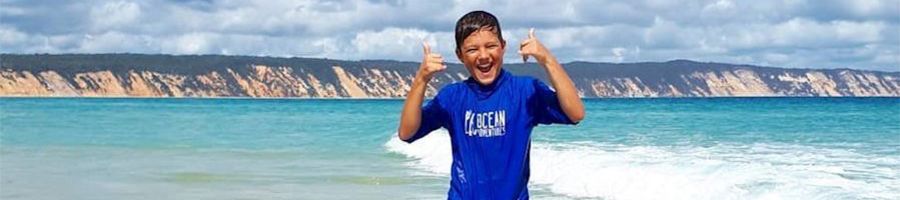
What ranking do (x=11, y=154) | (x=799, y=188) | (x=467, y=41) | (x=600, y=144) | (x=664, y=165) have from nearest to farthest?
(x=467, y=41) → (x=799, y=188) → (x=664, y=165) → (x=11, y=154) → (x=600, y=144)

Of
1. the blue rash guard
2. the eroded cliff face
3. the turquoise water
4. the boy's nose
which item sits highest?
the boy's nose

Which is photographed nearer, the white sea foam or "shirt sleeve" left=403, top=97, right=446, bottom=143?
"shirt sleeve" left=403, top=97, right=446, bottom=143

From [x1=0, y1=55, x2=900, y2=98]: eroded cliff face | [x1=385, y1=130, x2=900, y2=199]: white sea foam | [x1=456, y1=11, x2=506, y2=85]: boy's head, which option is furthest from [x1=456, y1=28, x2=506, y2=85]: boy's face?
[x1=0, y1=55, x2=900, y2=98]: eroded cliff face

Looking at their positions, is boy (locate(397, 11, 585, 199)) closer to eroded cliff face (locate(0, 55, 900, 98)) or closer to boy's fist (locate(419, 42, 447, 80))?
boy's fist (locate(419, 42, 447, 80))

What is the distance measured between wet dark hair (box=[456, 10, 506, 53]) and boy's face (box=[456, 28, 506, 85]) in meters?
0.01

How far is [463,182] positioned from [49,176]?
37.5 feet

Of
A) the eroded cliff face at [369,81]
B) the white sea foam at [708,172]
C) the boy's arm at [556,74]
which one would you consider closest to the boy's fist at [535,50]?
the boy's arm at [556,74]

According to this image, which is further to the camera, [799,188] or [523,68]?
[523,68]

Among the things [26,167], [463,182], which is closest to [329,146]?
[26,167]

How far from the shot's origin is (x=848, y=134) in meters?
25.2

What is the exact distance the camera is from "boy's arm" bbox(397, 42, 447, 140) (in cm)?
382

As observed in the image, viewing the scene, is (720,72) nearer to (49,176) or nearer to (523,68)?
(523,68)

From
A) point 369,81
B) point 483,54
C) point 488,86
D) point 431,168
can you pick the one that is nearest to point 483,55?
point 483,54

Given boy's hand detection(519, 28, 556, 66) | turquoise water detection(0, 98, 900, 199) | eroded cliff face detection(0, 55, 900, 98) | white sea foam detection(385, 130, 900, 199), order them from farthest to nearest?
1. eroded cliff face detection(0, 55, 900, 98)
2. turquoise water detection(0, 98, 900, 199)
3. white sea foam detection(385, 130, 900, 199)
4. boy's hand detection(519, 28, 556, 66)
